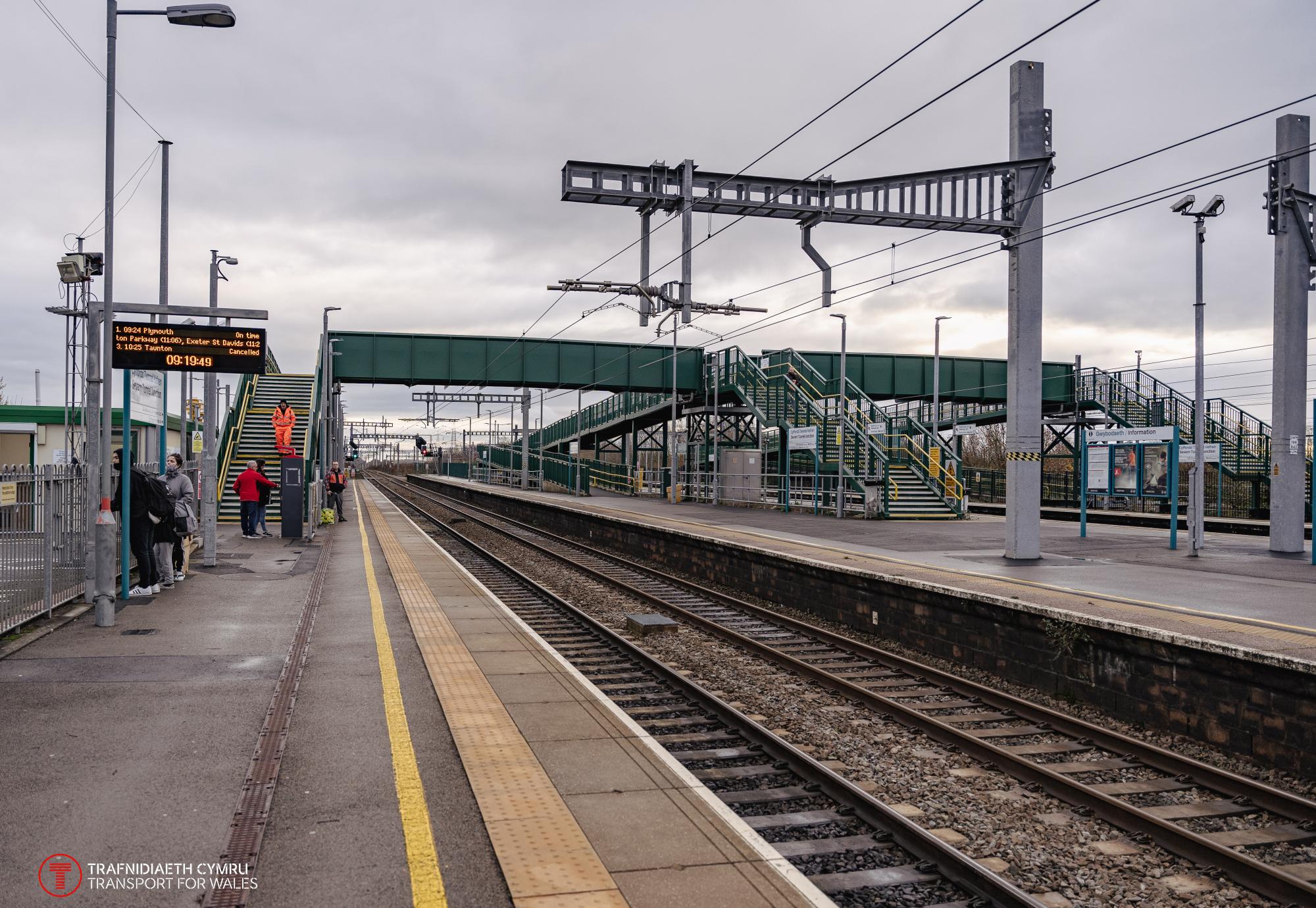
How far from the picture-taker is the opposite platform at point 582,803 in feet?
13.5

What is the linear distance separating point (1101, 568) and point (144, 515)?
13.0m

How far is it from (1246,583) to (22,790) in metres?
12.9

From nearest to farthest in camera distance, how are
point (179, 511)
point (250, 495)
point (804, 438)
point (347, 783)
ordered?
point (347, 783), point (179, 511), point (250, 495), point (804, 438)

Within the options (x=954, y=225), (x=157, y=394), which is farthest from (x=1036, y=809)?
(x=157, y=394)

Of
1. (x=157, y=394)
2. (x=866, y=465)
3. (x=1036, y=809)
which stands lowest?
(x=1036, y=809)

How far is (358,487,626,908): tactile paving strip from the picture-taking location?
409cm

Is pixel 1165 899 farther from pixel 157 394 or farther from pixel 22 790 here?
pixel 157 394

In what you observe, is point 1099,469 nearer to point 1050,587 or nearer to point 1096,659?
point 1050,587

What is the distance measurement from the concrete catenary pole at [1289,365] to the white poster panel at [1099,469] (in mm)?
3479

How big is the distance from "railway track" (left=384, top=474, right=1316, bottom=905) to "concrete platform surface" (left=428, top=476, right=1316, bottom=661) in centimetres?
127

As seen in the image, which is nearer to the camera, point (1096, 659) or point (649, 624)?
point (1096, 659)

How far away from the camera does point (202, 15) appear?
10.2 metres

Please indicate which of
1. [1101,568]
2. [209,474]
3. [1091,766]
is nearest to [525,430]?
[209,474]

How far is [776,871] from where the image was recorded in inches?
168
